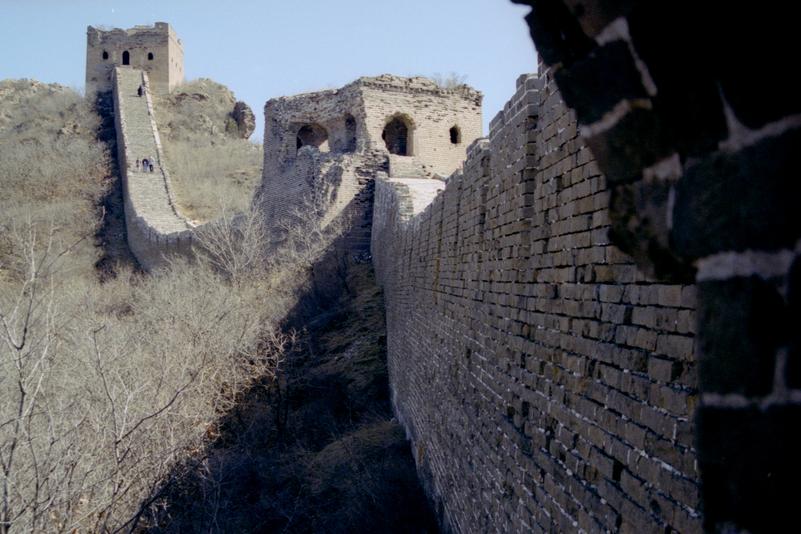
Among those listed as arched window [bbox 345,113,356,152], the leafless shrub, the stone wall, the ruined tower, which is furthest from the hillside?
the stone wall

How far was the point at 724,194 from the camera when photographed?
2.51ft

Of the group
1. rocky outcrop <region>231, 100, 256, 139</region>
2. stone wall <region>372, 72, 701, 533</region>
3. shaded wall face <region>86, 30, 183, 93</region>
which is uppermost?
shaded wall face <region>86, 30, 183, 93</region>

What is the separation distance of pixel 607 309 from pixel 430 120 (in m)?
18.6

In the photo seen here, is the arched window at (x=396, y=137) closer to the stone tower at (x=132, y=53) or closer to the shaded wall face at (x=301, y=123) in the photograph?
the shaded wall face at (x=301, y=123)

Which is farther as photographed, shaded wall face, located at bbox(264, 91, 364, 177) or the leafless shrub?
shaded wall face, located at bbox(264, 91, 364, 177)

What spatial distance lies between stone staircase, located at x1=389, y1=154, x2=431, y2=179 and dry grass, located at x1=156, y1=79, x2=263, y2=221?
36.5ft

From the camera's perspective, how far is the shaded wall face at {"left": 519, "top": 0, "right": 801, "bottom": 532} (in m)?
0.70

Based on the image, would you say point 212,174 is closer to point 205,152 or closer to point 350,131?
point 205,152

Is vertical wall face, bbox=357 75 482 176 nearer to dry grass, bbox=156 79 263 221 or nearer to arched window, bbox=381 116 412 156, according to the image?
arched window, bbox=381 116 412 156

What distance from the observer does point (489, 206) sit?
511 centimetres

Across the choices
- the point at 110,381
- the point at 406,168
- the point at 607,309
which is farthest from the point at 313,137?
the point at 607,309

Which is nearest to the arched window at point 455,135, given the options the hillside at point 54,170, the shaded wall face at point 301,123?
the shaded wall face at point 301,123

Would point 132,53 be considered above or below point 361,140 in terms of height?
above

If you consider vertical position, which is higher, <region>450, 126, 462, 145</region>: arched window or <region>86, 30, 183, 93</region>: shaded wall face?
<region>86, 30, 183, 93</region>: shaded wall face
